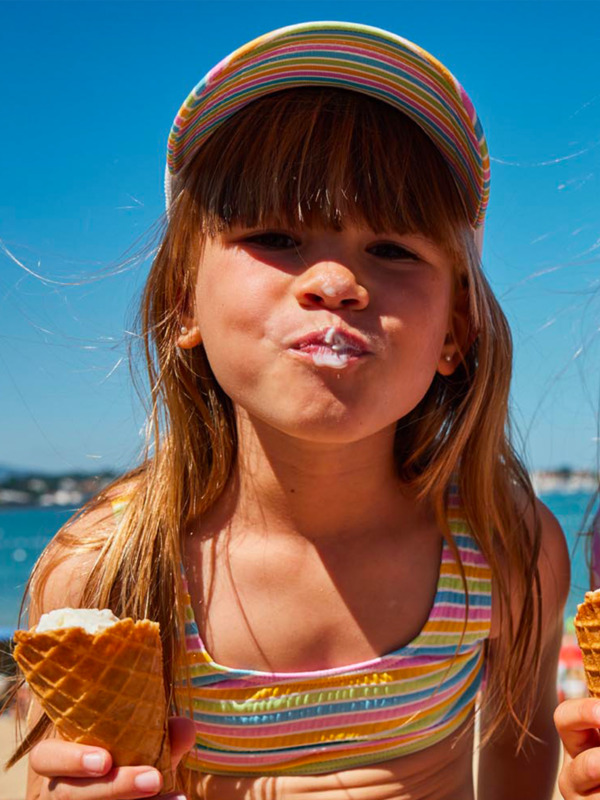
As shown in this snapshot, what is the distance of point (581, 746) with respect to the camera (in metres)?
2.12

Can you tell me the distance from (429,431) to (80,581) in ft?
4.44

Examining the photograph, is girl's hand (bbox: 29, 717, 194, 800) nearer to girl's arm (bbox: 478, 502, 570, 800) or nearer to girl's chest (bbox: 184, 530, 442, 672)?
girl's chest (bbox: 184, 530, 442, 672)

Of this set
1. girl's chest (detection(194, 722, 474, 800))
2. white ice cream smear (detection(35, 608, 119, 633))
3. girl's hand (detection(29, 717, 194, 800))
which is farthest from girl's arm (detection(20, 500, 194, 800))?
girl's chest (detection(194, 722, 474, 800))

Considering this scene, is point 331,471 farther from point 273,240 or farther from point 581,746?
point 581,746

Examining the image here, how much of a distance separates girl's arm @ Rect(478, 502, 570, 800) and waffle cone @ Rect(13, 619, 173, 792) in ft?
4.92

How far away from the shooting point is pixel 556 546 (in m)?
3.18

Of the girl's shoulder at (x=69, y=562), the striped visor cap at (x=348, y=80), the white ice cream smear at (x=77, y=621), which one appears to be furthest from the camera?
the girl's shoulder at (x=69, y=562)

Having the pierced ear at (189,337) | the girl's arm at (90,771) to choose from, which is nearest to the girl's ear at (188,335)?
the pierced ear at (189,337)

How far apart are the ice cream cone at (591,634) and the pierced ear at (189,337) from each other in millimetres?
1531

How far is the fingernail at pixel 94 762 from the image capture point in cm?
196

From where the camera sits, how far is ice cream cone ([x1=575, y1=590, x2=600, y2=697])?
81.5 inches

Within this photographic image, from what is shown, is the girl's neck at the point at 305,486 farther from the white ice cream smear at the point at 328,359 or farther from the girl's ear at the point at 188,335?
the white ice cream smear at the point at 328,359

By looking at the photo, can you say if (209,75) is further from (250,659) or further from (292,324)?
(250,659)

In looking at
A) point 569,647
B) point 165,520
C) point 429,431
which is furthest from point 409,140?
point 569,647
